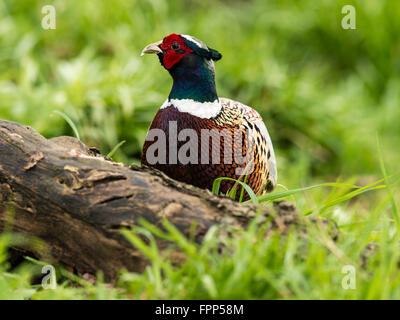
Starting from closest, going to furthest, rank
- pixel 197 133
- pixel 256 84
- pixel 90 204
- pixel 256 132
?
pixel 90 204
pixel 197 133
pixel 256 132
pixel 256 84

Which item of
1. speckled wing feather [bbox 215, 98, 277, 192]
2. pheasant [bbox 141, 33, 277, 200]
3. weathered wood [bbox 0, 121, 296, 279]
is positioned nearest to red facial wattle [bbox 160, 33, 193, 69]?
pheasant [bbox 141, 33, 277, 200]

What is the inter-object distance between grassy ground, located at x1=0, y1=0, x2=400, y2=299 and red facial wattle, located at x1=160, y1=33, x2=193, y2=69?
94 cm

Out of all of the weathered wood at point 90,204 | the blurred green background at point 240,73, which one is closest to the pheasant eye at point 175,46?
the weathered wood at point 90,204

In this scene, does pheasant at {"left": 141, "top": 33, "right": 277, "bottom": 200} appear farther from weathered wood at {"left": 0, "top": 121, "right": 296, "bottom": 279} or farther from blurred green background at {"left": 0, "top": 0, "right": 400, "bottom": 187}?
blurred green background at {"left": 0, "top": 0, "right": 400, "bottom": 187}

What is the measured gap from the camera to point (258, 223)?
75.4 inches

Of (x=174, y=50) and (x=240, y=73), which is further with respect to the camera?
(x=240, y=73)

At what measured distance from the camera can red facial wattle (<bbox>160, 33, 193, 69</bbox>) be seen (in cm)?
243

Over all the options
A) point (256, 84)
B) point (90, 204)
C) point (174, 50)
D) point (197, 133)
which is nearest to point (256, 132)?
point (197, 133)

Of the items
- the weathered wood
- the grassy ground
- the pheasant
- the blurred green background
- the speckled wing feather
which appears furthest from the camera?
the blurred green background

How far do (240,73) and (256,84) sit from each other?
0.21m

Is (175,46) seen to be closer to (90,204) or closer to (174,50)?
(174,50)

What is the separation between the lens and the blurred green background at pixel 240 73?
450cm

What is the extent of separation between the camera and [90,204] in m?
2.00

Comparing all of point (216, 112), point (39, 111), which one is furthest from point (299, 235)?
point (39, 111)
